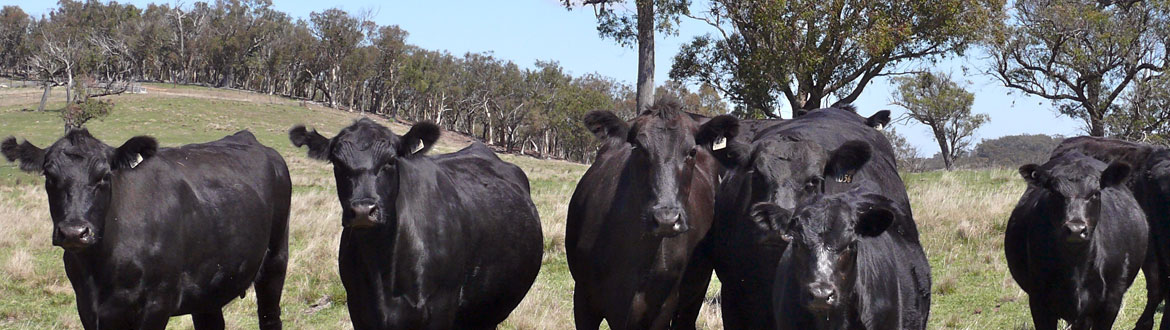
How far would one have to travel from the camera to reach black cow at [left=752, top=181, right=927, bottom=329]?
14.9 feet

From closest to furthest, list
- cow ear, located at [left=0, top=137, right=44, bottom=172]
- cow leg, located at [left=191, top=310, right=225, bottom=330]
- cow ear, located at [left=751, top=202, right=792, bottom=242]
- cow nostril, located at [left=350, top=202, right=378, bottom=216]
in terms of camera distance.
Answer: cow ear, located at [left=751, top=202, right=792, bottom=242] → cow nostril, located at [left=350, top=202, right=378, bottom=216] → cow ear, located at [left=0, top=137, right=44, bottom=172] → cow leg, located at [left=191, top=310, right=225, bottom=330]

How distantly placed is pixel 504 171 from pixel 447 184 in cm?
157

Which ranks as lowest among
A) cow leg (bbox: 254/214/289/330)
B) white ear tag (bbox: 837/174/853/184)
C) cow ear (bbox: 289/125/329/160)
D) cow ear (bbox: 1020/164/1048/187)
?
cow leg (bbox: 254/214/289/330)

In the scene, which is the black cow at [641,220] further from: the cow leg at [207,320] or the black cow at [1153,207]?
the black cow at [1153,207]

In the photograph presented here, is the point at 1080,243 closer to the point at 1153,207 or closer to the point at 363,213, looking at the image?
the point at 1153,207

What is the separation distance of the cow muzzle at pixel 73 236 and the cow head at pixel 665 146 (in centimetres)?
318

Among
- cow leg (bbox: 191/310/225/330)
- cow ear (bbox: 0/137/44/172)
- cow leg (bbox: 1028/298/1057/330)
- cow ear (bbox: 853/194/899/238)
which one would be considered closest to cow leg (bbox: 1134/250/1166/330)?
cow leg (bbox: 1028/298/1057/330)

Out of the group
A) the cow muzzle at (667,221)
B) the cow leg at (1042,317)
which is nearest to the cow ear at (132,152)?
the cow muzzle at (667,221)

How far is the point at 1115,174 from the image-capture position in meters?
7.04

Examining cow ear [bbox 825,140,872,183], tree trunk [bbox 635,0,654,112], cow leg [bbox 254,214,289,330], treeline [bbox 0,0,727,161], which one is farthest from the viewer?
treeline [bbox 0,0,727,161]

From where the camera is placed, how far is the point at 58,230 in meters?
5.92

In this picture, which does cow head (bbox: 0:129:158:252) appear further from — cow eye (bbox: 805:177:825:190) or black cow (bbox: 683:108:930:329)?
cow eye (bbox: 805:177:825:190)

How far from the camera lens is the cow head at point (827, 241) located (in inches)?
175

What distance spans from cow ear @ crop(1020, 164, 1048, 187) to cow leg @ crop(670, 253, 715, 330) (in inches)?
96.1
